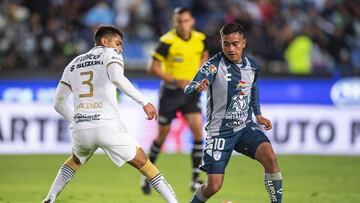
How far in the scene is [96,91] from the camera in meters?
9.27

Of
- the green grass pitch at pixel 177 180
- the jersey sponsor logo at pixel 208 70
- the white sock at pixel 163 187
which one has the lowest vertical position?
the green grass pitch at pixel 177 180

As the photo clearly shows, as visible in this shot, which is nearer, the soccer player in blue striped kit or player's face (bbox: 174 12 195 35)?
the soccer player in blue striped kit

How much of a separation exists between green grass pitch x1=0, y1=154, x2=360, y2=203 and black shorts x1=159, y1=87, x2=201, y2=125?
1111mm

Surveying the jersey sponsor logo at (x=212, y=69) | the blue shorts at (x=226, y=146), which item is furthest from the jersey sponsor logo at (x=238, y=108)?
the jersey sponsor logo at (x=212, y=69)

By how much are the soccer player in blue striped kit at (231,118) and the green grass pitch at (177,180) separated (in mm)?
2301

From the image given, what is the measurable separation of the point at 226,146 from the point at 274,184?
26.0 inches

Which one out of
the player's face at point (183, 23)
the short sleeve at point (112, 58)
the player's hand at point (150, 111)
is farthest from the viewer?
the player's face at point (183, 23)

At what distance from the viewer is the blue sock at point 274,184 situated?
9367mm

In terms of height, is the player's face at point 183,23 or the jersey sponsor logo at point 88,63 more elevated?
the player's face at point 183,23

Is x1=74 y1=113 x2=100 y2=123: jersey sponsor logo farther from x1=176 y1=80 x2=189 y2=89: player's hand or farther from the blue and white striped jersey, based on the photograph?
x1=176 y1=80 x2=189 y2=89: player's hand

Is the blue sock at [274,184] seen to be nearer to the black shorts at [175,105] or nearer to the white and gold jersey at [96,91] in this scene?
the white and gold jersey at [96,91]

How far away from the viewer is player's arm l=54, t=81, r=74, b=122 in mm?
9555

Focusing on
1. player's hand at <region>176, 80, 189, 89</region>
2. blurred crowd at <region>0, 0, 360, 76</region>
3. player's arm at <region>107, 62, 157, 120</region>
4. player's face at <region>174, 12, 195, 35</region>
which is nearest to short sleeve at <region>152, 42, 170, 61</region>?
player's face at <region>174, 12, 195, 35</region>

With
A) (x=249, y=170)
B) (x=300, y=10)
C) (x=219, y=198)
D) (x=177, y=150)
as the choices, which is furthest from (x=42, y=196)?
(x=300, y=10)
